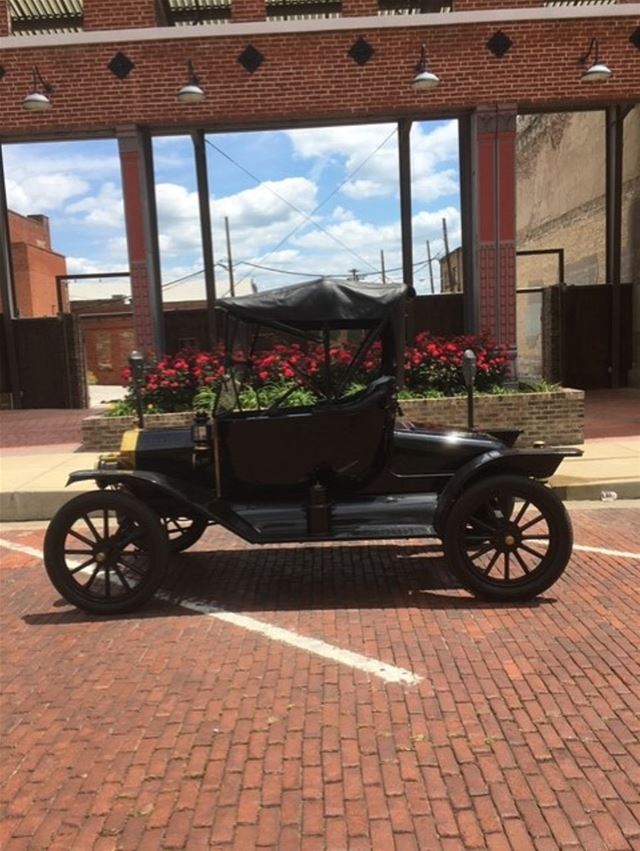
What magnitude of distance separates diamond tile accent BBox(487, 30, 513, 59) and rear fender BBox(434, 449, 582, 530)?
9.38 m

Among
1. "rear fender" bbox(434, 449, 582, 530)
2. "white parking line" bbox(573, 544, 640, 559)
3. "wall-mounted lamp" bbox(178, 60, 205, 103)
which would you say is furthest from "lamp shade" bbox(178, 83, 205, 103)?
"white parking line" bbox(573, 544, 640, 559)

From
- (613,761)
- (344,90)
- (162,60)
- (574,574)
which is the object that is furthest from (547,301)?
(613,761)

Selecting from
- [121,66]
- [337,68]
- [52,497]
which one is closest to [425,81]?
[337,68]

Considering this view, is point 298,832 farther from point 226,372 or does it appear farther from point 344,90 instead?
point 344,90

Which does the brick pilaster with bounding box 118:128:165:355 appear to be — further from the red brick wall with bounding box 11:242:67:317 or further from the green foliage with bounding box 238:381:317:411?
the red brick wall with bounding box 11:242:67:317

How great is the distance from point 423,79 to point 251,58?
2807mm

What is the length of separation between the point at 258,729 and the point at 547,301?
46.6ft

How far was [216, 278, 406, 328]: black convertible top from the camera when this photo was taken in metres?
4.79

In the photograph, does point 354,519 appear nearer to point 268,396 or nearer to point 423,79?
point 268,396

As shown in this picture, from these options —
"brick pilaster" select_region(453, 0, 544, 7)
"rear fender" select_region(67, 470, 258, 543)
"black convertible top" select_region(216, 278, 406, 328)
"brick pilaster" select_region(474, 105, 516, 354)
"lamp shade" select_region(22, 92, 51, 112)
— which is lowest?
"rear fender" select_region(67, 470, 258, 543)

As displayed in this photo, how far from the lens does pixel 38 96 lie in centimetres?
1141

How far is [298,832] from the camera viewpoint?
98.9 inches

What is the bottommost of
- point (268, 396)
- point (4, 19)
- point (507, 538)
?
point (507, 538)

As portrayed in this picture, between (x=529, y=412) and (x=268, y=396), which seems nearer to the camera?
(x=268, y=396)
